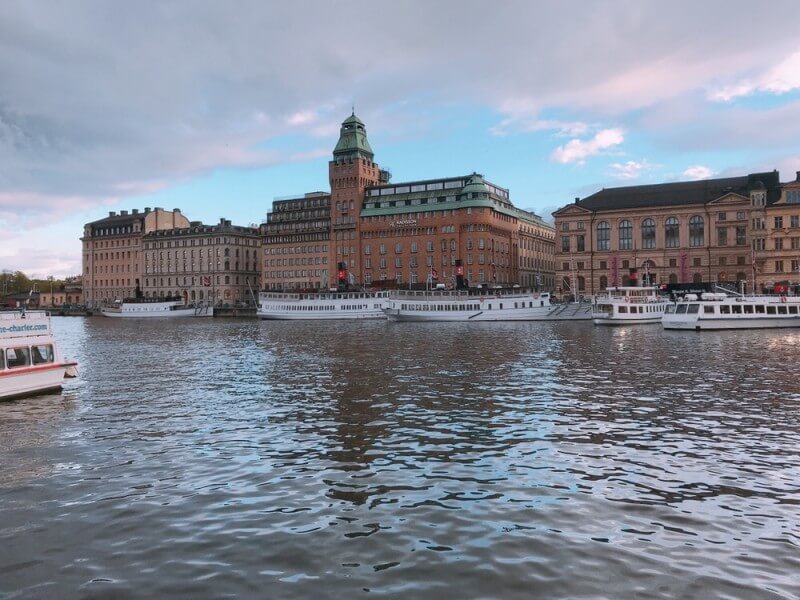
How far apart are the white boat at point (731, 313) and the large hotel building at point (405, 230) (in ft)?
280

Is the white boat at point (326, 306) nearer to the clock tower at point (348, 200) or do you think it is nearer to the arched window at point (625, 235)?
the clock tower at point (348, 200)

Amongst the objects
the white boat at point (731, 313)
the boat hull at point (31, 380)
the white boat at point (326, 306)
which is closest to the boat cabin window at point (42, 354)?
the boat hull at point (31, 380)

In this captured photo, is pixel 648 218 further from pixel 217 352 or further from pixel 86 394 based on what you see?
pixel 86 394

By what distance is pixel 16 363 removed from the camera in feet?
104

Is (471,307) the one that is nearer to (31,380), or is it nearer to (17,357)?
(31,380)

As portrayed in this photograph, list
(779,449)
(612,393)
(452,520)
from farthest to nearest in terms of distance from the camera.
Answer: (612,393) → (779,449) → (452,520)

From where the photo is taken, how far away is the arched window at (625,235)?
152 m

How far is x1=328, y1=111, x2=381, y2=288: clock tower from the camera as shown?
19112 cm

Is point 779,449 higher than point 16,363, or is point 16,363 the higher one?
point 16,363

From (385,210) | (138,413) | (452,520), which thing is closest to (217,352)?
(138,413)

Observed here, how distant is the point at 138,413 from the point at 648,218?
143m

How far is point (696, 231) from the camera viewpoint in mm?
147125

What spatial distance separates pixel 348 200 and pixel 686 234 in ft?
307

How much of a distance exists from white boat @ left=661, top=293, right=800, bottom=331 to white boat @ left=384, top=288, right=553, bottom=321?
31.4 m
